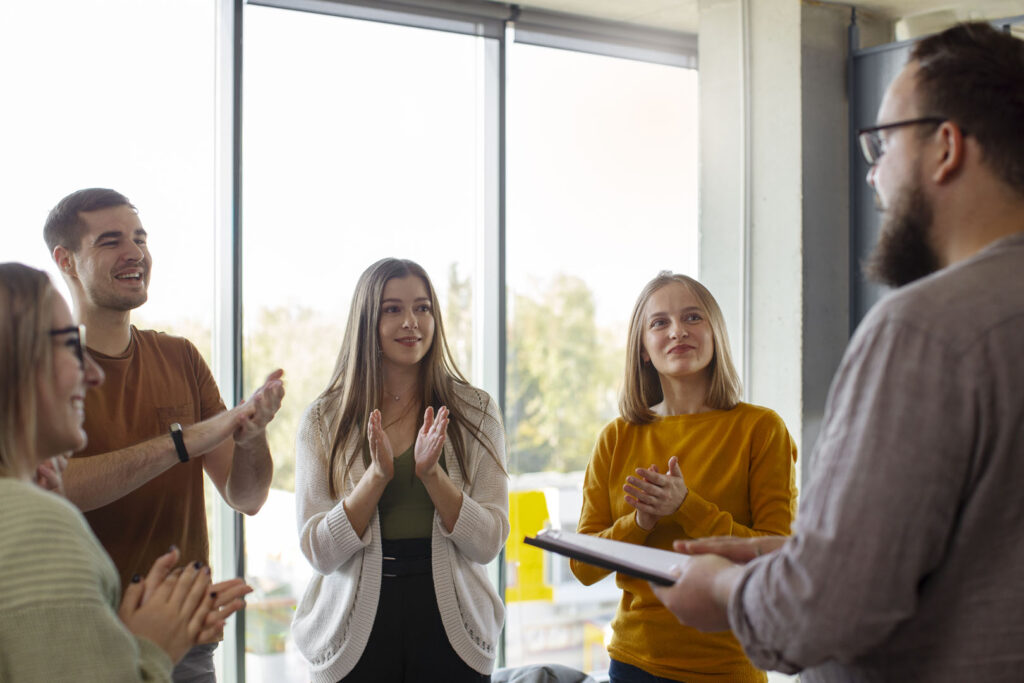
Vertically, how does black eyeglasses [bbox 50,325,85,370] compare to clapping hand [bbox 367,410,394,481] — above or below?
above

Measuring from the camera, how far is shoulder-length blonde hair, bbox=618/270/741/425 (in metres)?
2.27

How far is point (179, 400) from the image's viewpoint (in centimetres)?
226

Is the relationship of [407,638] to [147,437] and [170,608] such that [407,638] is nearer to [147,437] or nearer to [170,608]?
[147,437]

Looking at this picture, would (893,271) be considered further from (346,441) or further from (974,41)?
(346,441)

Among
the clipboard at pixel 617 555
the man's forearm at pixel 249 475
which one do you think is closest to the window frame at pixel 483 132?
the man's forearm at pixel 249 475

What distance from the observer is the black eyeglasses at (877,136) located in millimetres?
1148

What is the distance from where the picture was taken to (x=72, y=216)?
2213 millimetres

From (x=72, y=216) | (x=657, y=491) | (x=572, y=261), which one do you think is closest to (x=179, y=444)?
(x=72, y=216)

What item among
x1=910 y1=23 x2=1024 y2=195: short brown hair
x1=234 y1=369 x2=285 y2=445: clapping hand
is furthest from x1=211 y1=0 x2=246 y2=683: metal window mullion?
x1=910 y1=23 x2=1024 y2=195: short brown hair

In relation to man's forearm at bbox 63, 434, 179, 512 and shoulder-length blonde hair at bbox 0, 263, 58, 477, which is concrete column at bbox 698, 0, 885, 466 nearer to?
man's forearm at bbox 63, 434, 179, 512

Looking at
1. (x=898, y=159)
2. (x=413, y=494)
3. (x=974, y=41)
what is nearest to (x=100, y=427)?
(x=413, y=494)

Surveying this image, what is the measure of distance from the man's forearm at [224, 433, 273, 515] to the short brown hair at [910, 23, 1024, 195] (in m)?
1.75

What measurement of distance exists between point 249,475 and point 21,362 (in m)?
1.16

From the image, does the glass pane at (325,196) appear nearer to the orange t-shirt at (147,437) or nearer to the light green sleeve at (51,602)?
the orange t-shirt at (147,437)
